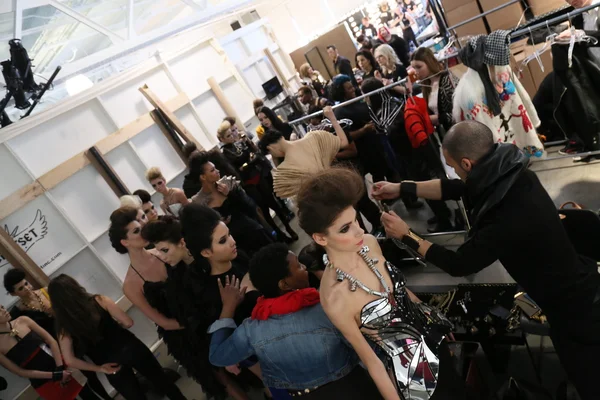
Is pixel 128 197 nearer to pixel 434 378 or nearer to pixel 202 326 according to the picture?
pixel 202 326

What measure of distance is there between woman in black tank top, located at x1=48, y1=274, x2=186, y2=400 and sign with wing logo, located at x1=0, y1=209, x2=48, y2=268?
161cm

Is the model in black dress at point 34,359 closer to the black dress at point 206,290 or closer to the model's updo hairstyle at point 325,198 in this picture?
the black dress at point 206,290

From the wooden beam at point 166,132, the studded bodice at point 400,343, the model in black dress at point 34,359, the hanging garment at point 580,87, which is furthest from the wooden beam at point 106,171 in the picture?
the hanging garment at point 580,87

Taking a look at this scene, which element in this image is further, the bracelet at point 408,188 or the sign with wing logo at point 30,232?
the sign with wing logo at point 30,232

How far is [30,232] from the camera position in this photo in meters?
3.93

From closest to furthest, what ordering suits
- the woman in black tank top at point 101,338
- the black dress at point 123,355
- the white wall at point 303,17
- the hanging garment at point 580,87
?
the woman in black tank top at point 101,338, the black dress at point 123,355, the hanging garment at point 580,87, the white wall at point 303,17

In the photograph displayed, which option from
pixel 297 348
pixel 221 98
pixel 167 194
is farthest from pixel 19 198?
pixel 297 348

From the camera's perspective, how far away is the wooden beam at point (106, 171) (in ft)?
14.8


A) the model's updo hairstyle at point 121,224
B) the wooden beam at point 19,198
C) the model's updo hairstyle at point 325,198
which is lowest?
the model's updo hairstyle at point 325,198

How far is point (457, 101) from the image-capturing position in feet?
9.80

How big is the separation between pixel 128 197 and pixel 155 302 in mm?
1758

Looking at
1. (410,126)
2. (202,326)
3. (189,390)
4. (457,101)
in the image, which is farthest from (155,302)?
(457,101)

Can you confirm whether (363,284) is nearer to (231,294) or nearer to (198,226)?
(231,294)

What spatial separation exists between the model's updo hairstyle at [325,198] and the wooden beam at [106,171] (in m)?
3.81
